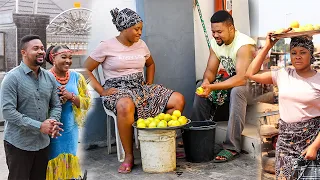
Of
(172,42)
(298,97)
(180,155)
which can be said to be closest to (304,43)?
(298,97)

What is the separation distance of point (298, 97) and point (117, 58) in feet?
7.25

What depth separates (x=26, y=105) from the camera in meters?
3.20

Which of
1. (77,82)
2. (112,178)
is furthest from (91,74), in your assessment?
(112,178)

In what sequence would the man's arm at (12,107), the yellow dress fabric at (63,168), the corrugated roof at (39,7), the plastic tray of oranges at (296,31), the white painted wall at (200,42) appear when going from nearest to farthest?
the plastic tray of oranges at (296,31)
the man's arm at (12,107)
the yellow dress fabric at (63,168)
the white painted wall at (200,42)
the corrugated roof at (39,7)

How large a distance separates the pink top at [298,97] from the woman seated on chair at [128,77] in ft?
5.47

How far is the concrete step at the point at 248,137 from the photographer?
4363 millimetres

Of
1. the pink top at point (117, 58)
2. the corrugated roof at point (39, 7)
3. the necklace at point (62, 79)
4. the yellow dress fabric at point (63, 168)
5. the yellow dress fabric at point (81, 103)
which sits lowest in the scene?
the yellow dress fabric at point (63, 168)

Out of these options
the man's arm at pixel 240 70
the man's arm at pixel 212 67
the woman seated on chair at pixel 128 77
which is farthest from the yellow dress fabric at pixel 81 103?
the man's arm at pixel 212 67

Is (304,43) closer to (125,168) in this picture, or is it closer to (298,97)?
(298,97)

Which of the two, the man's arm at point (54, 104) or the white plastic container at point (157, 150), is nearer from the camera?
the man's arm at point (54, 104)

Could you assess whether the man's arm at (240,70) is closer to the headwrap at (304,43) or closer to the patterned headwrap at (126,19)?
the patterned headwrap at (126,19)

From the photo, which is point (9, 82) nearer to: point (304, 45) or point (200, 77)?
point (304, 45)

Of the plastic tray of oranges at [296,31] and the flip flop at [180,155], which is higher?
the plastic tray of oranges at [296,31]

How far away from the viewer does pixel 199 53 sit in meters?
5.41
